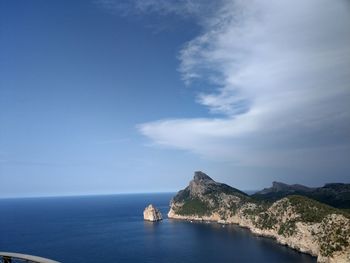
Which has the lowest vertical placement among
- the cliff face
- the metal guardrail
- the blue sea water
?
the blue sea water

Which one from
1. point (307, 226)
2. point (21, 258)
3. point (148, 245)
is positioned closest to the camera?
Result: point (21, 258)

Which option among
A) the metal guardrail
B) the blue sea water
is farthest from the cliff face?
the metal guardrail

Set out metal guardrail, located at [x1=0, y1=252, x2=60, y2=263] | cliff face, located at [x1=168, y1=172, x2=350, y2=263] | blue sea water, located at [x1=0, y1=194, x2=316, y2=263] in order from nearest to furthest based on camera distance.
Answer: metal guardrail, located at [x1=0, y1=252, x2=60, y2=263], cliff face, located at [x1=168, y1=172, x2=350, y2=263], blue sea water, located at [x1=0, y1=194, x2=316, y2=263]

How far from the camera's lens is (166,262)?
111938mm

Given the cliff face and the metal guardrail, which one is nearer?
the metal guardrail

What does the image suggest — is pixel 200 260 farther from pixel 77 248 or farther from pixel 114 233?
pixel 114 233

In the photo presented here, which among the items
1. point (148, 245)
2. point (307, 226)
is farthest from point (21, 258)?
point (148, 245)

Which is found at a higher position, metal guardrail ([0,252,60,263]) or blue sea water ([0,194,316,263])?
metal guardrail ([0,252,60,263])

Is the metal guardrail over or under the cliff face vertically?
over

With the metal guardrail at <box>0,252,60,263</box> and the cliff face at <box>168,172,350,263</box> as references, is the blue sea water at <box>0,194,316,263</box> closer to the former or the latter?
the cliff face at <box>168,172,350,263</box>

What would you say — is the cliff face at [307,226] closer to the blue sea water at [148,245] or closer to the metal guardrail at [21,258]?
the blue sea water at [148,245]

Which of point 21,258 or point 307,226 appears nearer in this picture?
point 21,258

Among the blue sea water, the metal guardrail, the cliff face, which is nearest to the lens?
the metal guardrail

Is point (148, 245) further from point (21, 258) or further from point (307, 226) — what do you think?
point (21, 258)
